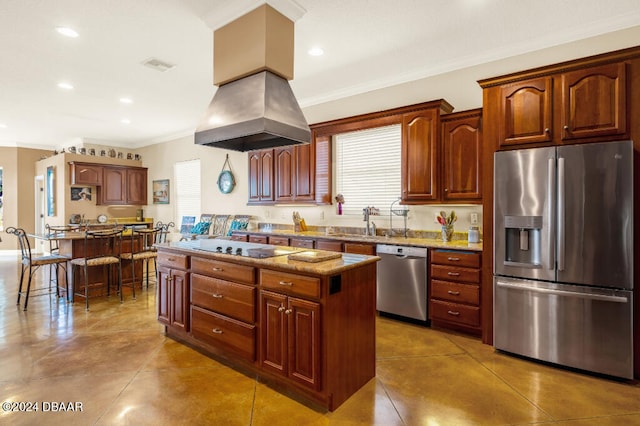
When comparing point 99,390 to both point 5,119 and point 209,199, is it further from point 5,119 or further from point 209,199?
point 5,119

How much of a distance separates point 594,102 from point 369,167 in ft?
8.30

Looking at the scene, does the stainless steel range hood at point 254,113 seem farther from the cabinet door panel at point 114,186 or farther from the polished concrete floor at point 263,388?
the cabinet door panel at point 114,186

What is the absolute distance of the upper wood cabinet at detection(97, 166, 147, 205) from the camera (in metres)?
8.31

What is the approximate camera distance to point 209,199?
7.18m

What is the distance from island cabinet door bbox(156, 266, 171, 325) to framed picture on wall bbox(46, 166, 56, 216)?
691cm

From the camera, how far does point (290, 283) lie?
7.47 ft

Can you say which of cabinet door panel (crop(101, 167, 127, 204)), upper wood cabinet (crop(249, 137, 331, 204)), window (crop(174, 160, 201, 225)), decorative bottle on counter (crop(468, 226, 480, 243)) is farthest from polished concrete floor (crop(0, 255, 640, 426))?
cabinet door panel (crop(101, 167, 127, 204))

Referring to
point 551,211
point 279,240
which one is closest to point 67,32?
point 279,240

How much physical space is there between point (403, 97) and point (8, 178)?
401 inches

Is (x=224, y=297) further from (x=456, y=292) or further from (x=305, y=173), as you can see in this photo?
(x=305, y=173)

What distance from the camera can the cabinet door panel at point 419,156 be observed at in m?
3.85

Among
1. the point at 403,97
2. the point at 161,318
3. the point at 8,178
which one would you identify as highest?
the point at 403,97

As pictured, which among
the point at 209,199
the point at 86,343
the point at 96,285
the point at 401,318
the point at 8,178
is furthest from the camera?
the point at 8,178

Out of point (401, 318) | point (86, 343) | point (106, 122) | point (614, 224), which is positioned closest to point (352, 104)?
point (401, 318)
